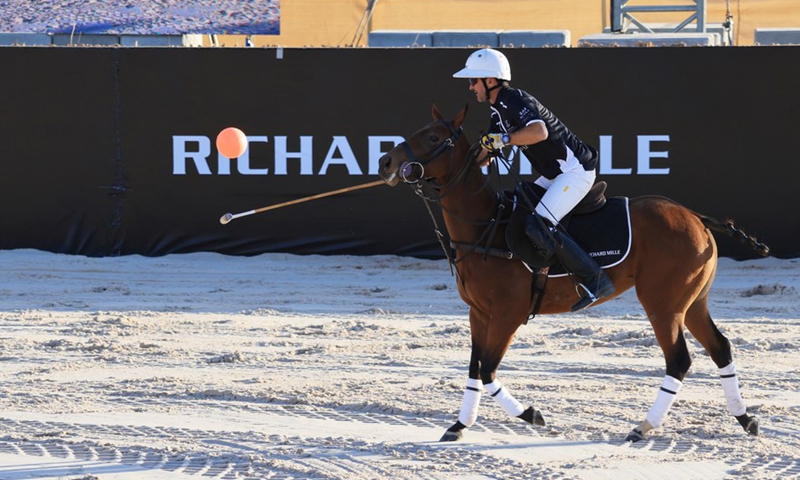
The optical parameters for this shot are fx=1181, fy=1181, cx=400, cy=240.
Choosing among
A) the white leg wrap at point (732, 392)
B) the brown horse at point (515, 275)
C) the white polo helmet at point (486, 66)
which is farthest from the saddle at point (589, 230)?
the white leg wrap at point (732, 392)

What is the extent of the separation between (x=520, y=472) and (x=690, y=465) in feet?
3.17

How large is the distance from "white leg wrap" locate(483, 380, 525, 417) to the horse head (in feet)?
4.18

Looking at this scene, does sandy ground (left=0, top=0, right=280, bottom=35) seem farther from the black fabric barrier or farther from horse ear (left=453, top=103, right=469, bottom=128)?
horse ear (left=453, top=103, right=469, bottom=128)

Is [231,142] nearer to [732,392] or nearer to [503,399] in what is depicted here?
[503,399]

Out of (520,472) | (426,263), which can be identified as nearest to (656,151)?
(426,263)

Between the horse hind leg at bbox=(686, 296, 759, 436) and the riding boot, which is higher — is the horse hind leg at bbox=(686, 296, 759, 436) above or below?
below

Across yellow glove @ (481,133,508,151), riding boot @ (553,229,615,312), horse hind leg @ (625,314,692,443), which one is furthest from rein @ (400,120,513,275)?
horse hind leg @ (625,314,692,443)

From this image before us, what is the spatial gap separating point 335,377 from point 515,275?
239 centimetres

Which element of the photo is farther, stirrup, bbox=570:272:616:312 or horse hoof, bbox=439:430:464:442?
stirrup, bbox=570:272:616:312

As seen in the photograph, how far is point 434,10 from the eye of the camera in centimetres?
2261

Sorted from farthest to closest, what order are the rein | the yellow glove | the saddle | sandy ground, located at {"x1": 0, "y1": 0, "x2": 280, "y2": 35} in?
1. sandy ground, located at {"x1": 0, "y1": 0, "x2": 280, "y2": 35}
2. the saddle
3. the rein
4. the yellow glove

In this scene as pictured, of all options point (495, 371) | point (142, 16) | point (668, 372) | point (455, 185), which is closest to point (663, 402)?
point (668, 372)

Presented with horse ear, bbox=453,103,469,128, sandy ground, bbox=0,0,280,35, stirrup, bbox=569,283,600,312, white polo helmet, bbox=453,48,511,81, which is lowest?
stirrup, bbox=569,283,600,312

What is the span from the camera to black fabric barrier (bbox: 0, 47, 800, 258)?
1424cm
